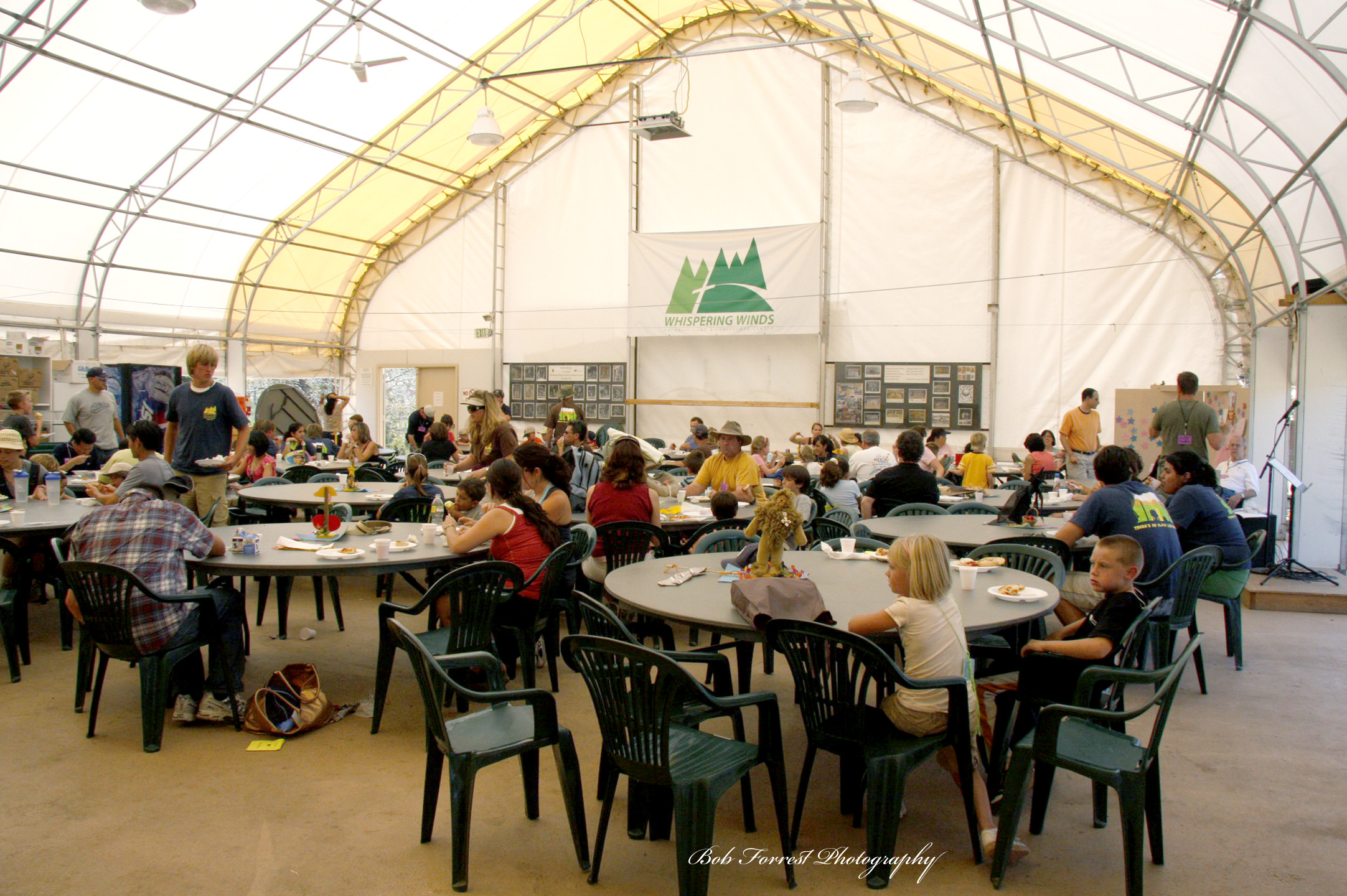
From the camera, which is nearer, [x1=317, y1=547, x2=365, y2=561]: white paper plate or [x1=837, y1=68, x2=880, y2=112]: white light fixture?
[x1=317, y1=547, x2=365, y2=561]: white paper plate

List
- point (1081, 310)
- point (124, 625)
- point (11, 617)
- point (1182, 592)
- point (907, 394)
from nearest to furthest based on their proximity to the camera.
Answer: point (124, 625)
point (1182, 592)
point (11, 617)
point (1081, 310)
point (907, 394)

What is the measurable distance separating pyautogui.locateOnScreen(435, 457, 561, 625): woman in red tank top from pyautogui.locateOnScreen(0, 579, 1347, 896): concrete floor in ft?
2.06

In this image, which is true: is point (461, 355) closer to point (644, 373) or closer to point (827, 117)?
point (644, 373)

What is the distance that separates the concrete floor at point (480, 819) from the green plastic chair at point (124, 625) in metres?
0.19

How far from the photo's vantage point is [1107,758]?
284cm

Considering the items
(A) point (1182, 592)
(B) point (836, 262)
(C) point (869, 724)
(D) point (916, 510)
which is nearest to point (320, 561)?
(C) point (869, 724)

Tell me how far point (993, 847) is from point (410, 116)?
14.1 metres

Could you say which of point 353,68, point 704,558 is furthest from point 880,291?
point 704,558

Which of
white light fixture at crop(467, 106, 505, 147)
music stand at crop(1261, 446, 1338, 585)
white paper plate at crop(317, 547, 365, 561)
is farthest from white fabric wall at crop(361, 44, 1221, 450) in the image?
white paper plate at crop(317, 547, 365, 561)

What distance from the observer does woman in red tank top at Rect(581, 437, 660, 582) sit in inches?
204

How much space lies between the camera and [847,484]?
6.78m

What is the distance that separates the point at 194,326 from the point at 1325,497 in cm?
1620

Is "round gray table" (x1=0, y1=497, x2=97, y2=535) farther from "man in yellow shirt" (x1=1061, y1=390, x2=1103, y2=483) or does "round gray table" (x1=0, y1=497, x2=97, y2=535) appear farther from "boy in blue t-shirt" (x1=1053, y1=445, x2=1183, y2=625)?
"man in yellow shirt" (x1=1061, y1=390, x2=1103, y2=483)

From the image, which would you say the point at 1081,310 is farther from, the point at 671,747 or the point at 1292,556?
the point at 671,747
